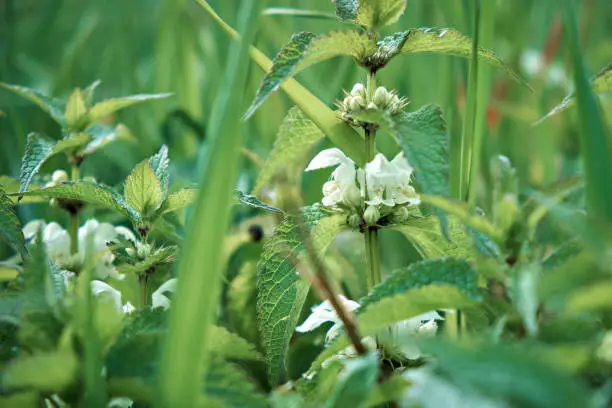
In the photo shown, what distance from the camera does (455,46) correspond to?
625 millimetres

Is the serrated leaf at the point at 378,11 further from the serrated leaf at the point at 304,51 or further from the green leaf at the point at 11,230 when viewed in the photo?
the green leaf at the point at 11,230

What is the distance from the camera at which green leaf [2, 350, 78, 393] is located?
386mm

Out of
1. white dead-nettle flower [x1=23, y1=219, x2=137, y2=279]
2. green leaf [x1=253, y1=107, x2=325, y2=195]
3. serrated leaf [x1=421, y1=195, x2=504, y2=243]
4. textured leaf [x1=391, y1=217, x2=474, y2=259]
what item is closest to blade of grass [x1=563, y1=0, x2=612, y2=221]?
serrated leaf [x1=421, y1=195, x2=504, y2=243]

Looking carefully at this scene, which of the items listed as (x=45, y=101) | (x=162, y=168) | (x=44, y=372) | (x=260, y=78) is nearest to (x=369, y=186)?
(x=162, y=168)

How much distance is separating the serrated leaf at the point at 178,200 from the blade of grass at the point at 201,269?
0.86 ft

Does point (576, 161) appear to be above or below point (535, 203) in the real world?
above

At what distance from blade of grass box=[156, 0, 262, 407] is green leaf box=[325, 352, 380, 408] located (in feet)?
0.30

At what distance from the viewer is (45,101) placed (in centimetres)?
90

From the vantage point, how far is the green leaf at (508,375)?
32 centimetres

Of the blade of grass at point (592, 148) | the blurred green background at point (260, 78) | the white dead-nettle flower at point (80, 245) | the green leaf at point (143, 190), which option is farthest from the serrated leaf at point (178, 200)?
the blurred green background at point (260, 78)

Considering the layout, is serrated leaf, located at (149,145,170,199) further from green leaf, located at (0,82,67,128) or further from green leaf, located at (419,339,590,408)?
green leaf, located at (419,339,590,408)

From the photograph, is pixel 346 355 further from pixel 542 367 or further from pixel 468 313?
pixel 542 367

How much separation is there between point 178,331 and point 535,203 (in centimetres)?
30

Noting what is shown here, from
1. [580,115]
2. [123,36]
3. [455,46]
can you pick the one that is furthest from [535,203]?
[123,36]
